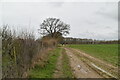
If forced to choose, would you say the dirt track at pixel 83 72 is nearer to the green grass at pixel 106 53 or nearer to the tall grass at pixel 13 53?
the green grass at pixel 106 53

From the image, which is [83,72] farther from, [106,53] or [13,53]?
[106,53]

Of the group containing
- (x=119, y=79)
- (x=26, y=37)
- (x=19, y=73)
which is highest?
(x=26, y=37)

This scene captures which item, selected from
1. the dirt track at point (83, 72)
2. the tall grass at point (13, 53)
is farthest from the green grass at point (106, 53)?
the tall grass at point (13, 53)

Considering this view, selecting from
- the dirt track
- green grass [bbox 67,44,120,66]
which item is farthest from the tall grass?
green grass [bbox 67,44,120,66]

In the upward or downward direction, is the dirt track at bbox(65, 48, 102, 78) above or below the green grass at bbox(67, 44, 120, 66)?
below

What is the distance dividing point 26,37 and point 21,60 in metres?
1.36

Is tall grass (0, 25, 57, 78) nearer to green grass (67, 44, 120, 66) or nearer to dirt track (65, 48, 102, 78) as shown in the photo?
dirt track (65, 48, 102, 78)

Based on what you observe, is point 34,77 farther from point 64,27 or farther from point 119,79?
point 64,27

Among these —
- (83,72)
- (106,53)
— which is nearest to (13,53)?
(83,72)

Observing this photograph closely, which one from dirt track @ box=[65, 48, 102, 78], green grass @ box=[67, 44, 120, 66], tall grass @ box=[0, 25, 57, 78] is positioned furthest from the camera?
green grass @ box=[67, 44, 120, 66]

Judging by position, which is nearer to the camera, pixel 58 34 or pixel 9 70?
pixel 9 70

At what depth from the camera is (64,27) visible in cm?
5694

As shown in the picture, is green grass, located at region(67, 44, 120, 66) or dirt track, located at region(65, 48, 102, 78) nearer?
dirt track, located at region(65, 48, 102, 78)

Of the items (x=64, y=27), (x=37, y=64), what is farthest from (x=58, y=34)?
(x=37, y=64)
